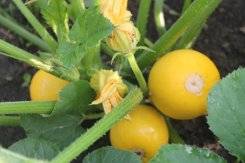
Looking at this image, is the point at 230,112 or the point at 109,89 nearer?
the point at 230,112

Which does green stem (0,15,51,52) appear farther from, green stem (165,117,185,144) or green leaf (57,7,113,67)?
green leaf (57,7,113,67)

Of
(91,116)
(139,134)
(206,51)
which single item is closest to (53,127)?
(91,116)

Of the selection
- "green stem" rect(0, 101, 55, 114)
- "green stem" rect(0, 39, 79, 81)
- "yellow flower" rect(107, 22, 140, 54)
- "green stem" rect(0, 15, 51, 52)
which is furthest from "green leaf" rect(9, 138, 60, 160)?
"green stem" rect(0, 15, 51, 52)

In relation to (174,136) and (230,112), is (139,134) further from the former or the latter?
(230,112)

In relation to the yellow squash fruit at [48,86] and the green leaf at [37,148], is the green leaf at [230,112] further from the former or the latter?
the yellow squash fruit at [48,86]

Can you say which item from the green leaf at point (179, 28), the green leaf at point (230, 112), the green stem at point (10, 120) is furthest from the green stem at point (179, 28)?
the green stem at point (10, 120)
